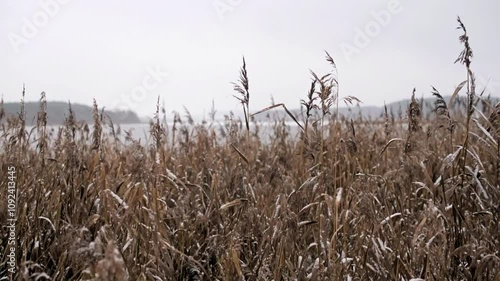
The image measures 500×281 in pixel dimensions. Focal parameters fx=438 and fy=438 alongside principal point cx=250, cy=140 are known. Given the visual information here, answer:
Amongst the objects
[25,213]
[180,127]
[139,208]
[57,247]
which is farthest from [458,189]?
[180,127]

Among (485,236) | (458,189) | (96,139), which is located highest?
(96,139)

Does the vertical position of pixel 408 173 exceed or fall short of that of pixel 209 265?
it exceeds it

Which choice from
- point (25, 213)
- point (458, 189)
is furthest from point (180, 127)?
point (458, 189)

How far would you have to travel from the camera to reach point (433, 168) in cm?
236

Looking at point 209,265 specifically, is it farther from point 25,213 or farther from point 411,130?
point 411,130

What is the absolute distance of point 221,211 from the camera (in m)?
2.17

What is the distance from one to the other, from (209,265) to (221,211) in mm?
309

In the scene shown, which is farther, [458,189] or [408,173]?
[408,173]

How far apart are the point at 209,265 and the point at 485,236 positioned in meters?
1.15

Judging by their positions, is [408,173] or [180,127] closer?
[408,173]

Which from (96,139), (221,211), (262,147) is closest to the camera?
(221,211)

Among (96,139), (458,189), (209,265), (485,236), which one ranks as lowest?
(209,265)

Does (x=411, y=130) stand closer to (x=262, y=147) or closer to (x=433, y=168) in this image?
(x=433, y=168)

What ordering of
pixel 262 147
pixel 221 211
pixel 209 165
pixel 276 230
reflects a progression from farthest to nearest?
pixel 262 147
pixel 209 165
pixel 221 211
pixel 276 230
